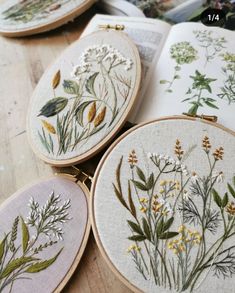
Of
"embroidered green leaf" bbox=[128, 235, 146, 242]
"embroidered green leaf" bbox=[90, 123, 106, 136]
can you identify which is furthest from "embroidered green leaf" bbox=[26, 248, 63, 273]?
"embroidered green leaf" bbox=[90, 123, 106, 136]

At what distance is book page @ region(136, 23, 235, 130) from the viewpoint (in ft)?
2.40

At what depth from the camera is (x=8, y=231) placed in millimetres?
636

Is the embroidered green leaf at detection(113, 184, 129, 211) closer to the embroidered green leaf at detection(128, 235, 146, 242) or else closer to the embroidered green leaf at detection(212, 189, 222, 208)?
the embroidered green leaf at detection(128, 235, 146, 242)

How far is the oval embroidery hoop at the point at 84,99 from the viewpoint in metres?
0.70

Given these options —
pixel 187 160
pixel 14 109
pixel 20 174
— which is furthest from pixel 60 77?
pixel 187 160

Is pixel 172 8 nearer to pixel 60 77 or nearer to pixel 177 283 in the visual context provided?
pixel 60 77

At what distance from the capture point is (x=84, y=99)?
0.75m

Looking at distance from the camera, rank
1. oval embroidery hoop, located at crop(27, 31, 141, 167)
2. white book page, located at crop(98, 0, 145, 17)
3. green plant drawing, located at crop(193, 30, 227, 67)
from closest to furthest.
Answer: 1. oval embroidery hoop, located at crop(27, 31, 141, 167)
2. green plant drawing, located at crop(193, 30, 227, 67)
3. white book page, located at crop(98, 0, 145, 17)

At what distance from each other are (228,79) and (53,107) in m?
0.39

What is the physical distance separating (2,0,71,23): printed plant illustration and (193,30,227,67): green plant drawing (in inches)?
15.8

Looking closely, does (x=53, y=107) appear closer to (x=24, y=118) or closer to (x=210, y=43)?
(x=24, y=118)

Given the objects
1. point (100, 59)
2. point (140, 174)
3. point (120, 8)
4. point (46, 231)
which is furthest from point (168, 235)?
point (120, 8)

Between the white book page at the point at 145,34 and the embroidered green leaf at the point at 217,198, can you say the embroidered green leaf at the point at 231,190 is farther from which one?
the white book page at the point at 145,34

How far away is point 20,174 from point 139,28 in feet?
1.53
